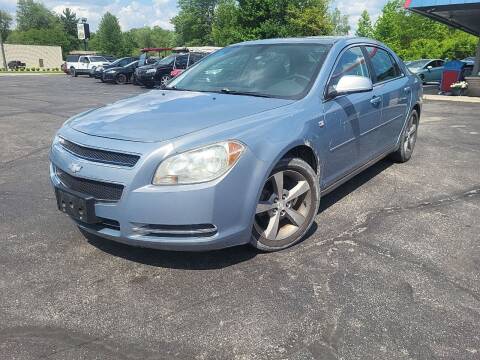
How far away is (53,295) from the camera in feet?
9.20

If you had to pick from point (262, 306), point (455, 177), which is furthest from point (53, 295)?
point (455, 177)

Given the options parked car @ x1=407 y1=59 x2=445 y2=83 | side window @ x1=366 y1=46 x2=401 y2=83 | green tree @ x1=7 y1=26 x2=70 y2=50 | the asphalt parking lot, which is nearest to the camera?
the asphalt parking lot

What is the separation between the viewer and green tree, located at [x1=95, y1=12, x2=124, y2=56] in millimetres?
82500

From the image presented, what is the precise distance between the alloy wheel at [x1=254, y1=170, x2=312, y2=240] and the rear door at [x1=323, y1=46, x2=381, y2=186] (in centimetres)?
39

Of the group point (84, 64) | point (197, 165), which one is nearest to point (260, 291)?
point (197, 165)

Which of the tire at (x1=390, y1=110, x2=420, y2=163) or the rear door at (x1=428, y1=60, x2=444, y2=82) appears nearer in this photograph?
the tire at (x1=390, y1=110, x2=420, y2=163)

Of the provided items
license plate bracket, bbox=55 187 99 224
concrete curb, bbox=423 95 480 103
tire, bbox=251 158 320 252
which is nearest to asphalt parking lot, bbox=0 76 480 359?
tire, bbox=251 158 320 252

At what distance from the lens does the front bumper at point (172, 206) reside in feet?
8.88

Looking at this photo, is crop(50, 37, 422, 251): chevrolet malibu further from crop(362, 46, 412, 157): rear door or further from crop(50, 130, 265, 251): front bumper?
crop(362, 46, 412, 157): rear door

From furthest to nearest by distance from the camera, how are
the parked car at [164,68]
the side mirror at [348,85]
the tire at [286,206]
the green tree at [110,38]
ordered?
the green tree at [110,38]
the parked car at [164,68]
the side mirror at [348,85]
the tire at [286,206]

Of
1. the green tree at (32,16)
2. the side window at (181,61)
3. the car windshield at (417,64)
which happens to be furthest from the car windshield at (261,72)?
the green tree at (32,16)

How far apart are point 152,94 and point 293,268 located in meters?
2.10

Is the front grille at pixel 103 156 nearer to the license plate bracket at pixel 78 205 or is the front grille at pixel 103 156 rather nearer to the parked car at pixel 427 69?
the license plate bracket at pixel 78 205

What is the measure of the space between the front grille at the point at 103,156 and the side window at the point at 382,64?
10.2ft
